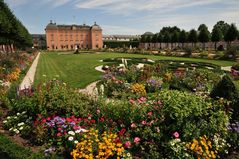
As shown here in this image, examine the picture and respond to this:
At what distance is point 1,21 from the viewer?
2348 centimetres

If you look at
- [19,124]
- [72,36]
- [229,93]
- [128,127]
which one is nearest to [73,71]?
[19,124]

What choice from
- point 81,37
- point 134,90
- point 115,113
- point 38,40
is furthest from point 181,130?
point 38,40

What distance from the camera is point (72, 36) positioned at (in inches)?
3511

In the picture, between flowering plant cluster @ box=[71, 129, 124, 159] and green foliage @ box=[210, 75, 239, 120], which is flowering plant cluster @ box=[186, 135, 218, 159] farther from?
green foliage @ box=[210, 75, 239, 120]

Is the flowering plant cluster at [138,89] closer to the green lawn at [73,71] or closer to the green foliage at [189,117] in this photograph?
the green lawn at [73,71]

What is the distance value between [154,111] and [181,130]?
2.25ft

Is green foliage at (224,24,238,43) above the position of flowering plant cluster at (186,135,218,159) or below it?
above

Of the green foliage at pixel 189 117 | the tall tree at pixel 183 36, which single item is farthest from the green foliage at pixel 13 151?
the tall tree at pixel 183 36

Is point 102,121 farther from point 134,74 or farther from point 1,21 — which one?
point 1,21

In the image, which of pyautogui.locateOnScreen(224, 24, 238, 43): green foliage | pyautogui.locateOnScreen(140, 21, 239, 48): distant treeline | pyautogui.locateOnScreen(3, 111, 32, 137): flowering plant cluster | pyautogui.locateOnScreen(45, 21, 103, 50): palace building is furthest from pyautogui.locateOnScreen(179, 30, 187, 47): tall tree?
pyautogui.locateOnScreen(3, 111, 32, 137): flowering plant cluster

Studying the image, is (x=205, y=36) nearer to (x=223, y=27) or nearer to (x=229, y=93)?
(x=223, y=27)

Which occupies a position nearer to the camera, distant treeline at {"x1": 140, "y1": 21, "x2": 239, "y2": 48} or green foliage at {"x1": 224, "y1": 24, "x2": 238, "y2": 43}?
green foliage at {"x1": 224, "y1": 24, "x2": 238, "y2": 43}

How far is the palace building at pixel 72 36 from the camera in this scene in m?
84.6

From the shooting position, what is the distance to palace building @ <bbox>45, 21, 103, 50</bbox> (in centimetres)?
8462
